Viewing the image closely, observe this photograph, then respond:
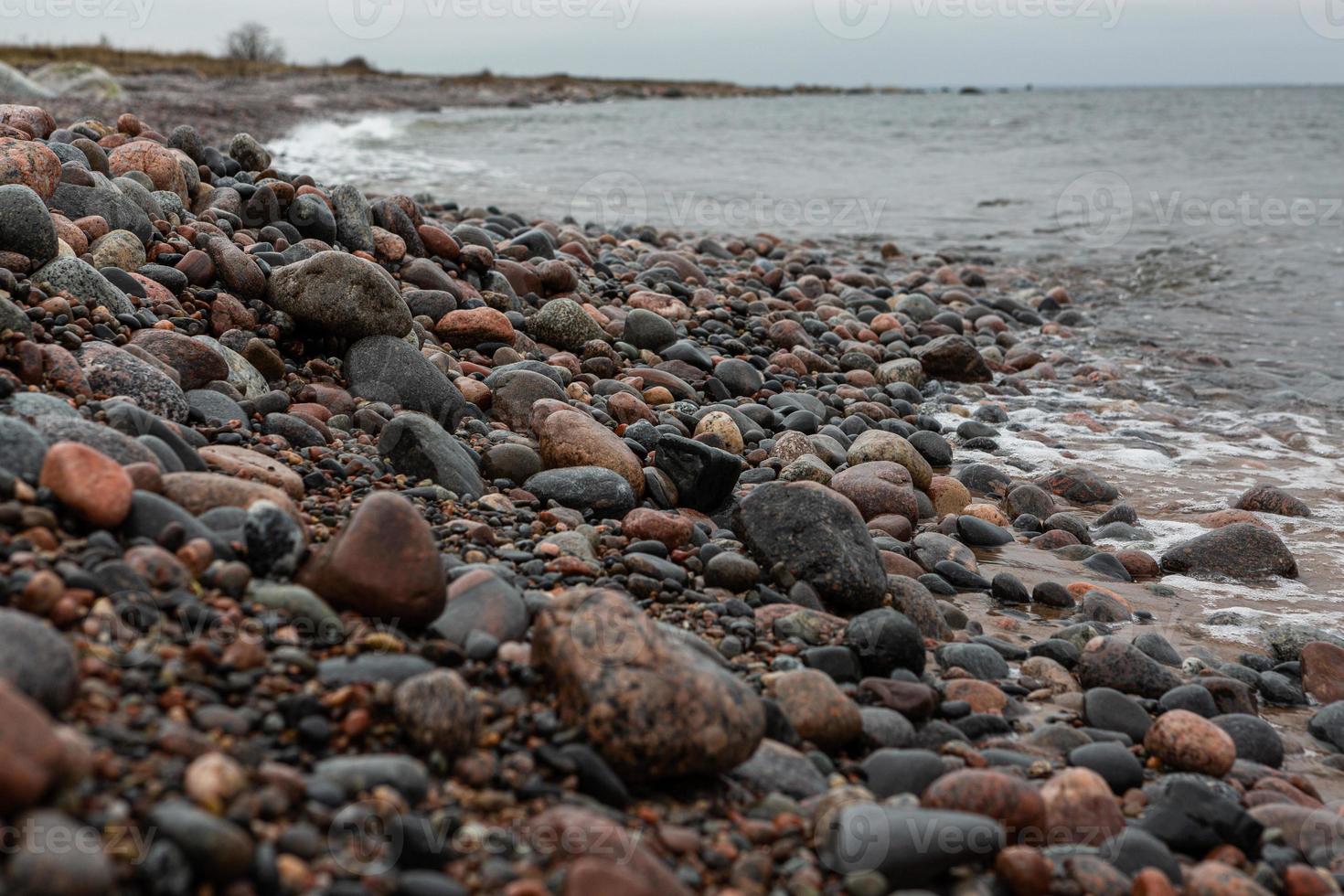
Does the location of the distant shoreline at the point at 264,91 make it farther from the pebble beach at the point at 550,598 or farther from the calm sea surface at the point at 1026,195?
the pebble beach at the point at 550,598

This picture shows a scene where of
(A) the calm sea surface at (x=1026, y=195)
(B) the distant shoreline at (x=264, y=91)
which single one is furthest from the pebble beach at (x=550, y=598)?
(B) the distant shoreline at (x=264, y=91)

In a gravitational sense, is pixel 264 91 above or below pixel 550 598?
above

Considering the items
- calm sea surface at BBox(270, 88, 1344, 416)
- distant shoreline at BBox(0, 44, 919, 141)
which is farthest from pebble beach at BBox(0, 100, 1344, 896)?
distant shoreline at BBox(0, 44, 919, 141)

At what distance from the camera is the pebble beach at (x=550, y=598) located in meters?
1.76

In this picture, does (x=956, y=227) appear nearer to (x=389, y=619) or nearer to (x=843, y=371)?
(x=843, y=371)

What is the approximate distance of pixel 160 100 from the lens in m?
23.9

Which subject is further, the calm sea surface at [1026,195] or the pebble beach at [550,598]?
the calm sea surface at [1026,195]

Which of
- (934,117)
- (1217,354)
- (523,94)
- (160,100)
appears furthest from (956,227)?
(523,94)

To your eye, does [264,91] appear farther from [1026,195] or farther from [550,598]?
[550,598]

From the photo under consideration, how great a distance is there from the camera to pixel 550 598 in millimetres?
2625

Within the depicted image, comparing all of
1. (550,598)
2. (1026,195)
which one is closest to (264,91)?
(1026,195)

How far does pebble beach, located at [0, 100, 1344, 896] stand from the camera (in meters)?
1.76

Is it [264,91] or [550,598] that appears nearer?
[550,598]

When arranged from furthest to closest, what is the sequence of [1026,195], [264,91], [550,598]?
[264,91] < [1026,195] < [550,598]
